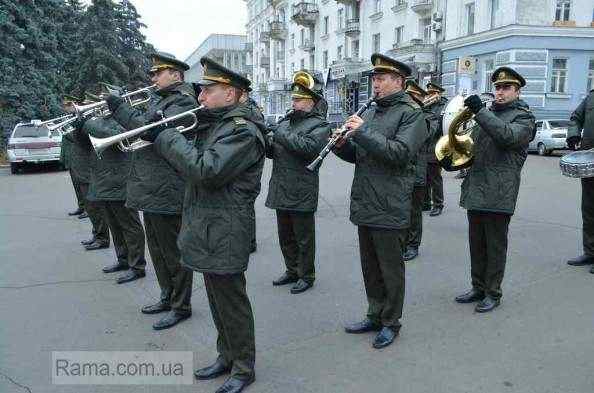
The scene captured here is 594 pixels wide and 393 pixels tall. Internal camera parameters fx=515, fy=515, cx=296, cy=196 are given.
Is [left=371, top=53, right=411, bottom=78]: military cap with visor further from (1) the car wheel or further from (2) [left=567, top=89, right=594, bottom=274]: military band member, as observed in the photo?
(1) the car wheel

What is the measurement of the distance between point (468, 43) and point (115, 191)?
945 inches

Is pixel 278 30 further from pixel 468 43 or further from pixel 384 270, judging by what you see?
pixel 384 270

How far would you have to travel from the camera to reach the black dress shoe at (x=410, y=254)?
19.8ft

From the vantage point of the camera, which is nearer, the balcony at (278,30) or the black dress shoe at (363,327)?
the black dress shoe at (363,327)

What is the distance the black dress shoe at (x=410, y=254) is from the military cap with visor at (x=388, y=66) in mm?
2819

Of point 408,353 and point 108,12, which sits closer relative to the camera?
point 408,353

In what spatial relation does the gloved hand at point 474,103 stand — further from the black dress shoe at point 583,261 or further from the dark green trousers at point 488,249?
the black dress shoe at point 583,261

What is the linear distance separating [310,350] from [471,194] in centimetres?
192

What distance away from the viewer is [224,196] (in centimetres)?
311

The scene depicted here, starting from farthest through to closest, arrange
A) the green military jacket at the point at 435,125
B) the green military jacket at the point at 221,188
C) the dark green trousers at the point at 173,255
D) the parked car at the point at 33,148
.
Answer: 1. the parked car at the point at 33,148
2. the green military jacket at the point at 435,125
3. the dark green trousers at the point at 173,255
4. the green military jacket at the point at 221,188

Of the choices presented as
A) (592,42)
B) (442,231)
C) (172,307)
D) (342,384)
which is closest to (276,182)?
(172,307)

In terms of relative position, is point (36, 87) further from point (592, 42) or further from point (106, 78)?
point (592, 42)

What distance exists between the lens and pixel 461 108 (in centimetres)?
447

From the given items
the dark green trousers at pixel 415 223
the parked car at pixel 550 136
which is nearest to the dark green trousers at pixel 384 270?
the dark green trousers at pixel 415 223
